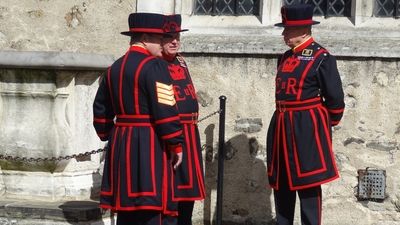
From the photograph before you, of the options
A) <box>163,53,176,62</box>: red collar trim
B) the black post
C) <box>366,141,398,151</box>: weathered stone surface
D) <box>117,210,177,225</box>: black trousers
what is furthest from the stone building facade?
<box>117,210,177,225</box>: black trousers

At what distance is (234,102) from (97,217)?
1.75 meters

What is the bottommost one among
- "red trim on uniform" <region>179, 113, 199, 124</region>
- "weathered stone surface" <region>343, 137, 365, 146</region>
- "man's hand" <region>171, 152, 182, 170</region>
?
"man's hand" <region>171, 152, 182, 170</region>

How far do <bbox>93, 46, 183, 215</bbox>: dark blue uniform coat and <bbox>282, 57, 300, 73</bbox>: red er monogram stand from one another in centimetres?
106

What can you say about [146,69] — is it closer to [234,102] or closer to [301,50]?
[301,50]

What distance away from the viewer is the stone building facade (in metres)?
6.54

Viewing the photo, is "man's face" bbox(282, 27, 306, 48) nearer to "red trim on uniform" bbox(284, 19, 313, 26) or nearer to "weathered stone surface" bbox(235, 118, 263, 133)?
"red trim on uniform" bbox(284, 19, 313, 26)

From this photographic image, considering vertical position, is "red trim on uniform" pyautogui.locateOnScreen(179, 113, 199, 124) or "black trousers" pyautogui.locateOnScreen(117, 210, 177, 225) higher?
"red trim on uniform" pyautogui.locateOnScreen(179, 113, 199, 124)

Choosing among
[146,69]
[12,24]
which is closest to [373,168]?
[146,69]

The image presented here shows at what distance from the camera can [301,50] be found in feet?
20.0

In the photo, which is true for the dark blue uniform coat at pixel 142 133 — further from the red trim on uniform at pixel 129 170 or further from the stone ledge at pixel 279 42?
the stone ledge at pixel 279 42

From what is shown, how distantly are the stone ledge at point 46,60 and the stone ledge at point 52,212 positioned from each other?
946 millimetres

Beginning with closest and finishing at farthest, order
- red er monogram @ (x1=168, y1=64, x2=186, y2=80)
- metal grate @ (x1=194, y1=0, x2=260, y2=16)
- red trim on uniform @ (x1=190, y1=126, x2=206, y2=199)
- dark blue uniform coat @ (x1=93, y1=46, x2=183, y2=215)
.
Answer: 1. dark blue uniform coat @ (x1=93, y1=46, x2=183, y2=215)
2. red trim on uniform @ (x1=190, y1=126, x2=206, y2=199)
3. red er monogram @ (x1=168, y1=64, x2=186, y2=80)
4. metal grate @ (x1=194, y1=0, x2=260, y2=16)

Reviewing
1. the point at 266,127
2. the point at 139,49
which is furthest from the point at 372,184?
the point at 139,49

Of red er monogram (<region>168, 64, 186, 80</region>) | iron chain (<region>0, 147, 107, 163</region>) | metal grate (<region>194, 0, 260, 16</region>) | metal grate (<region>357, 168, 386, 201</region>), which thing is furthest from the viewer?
metal grate (<region>194, 0, 260, 16</region>)
